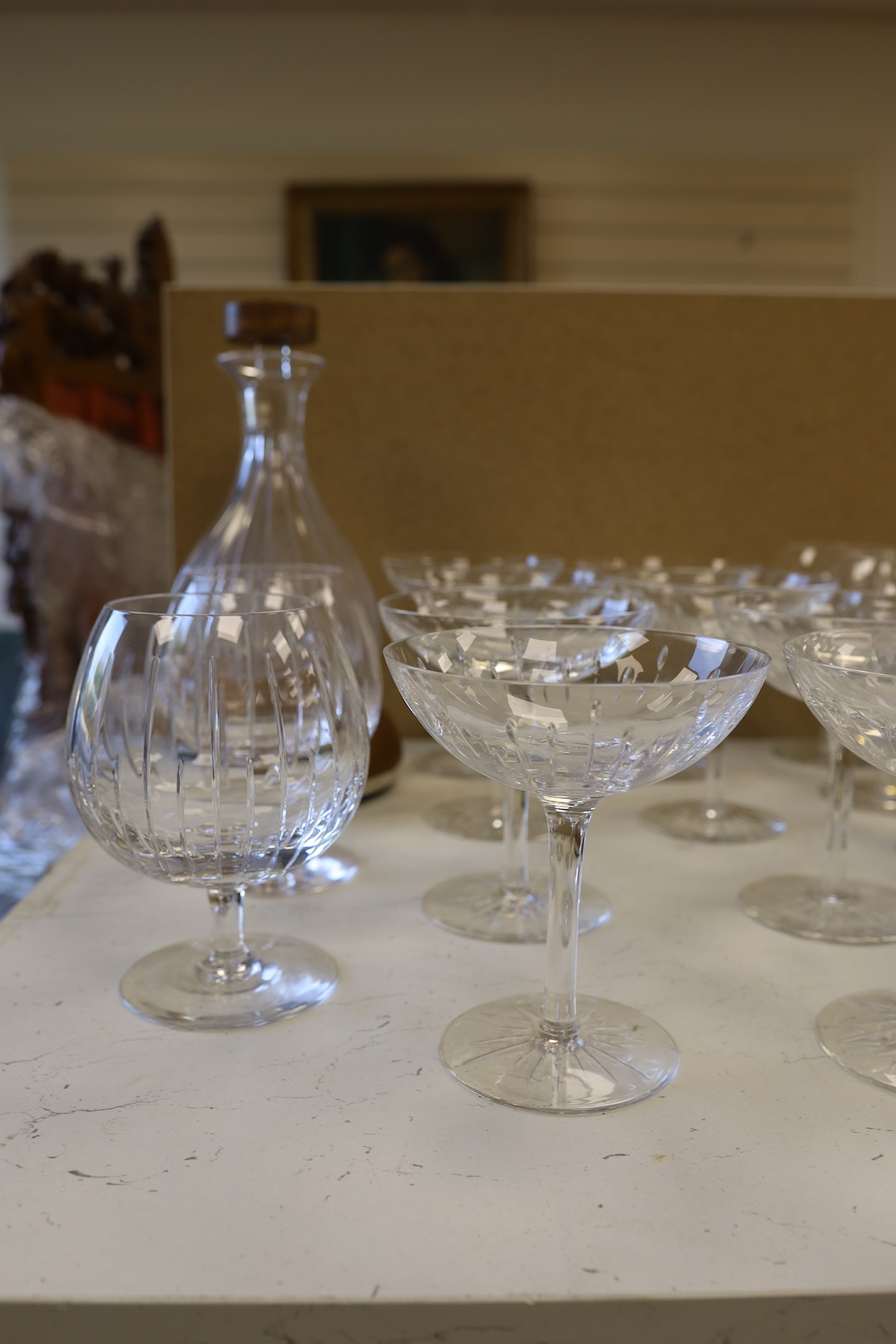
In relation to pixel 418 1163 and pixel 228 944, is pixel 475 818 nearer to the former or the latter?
pixel 228 944

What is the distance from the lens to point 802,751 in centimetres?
114

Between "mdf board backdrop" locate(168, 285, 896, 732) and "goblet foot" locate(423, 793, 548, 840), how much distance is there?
0.25 m

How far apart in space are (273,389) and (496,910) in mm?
469

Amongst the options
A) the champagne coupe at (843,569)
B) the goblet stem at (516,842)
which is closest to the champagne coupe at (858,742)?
the goblet stem at (516,842)

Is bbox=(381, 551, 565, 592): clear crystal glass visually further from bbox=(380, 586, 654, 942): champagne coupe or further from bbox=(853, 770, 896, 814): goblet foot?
bbox=(853, 770, 896, 814): goblet foot

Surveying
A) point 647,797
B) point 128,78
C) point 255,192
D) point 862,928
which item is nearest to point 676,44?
point 255,192

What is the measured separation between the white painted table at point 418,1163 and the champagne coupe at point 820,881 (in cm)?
2

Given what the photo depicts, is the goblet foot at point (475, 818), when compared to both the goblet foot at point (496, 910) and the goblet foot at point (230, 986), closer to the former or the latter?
the goblet foot at point (496, 910)

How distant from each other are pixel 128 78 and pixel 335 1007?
409 centimetres

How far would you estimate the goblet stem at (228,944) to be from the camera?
61cm

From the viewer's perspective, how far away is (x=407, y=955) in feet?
2.14

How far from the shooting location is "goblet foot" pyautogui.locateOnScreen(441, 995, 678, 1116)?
501 mm

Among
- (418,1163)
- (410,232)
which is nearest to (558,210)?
(410,232)

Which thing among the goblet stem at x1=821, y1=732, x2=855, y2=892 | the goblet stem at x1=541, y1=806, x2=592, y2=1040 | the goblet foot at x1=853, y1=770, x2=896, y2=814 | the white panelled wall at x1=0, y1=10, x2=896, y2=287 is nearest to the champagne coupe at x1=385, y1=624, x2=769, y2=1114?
the goblet stem at x1=541, y1=806, x2=592, y2=1040
